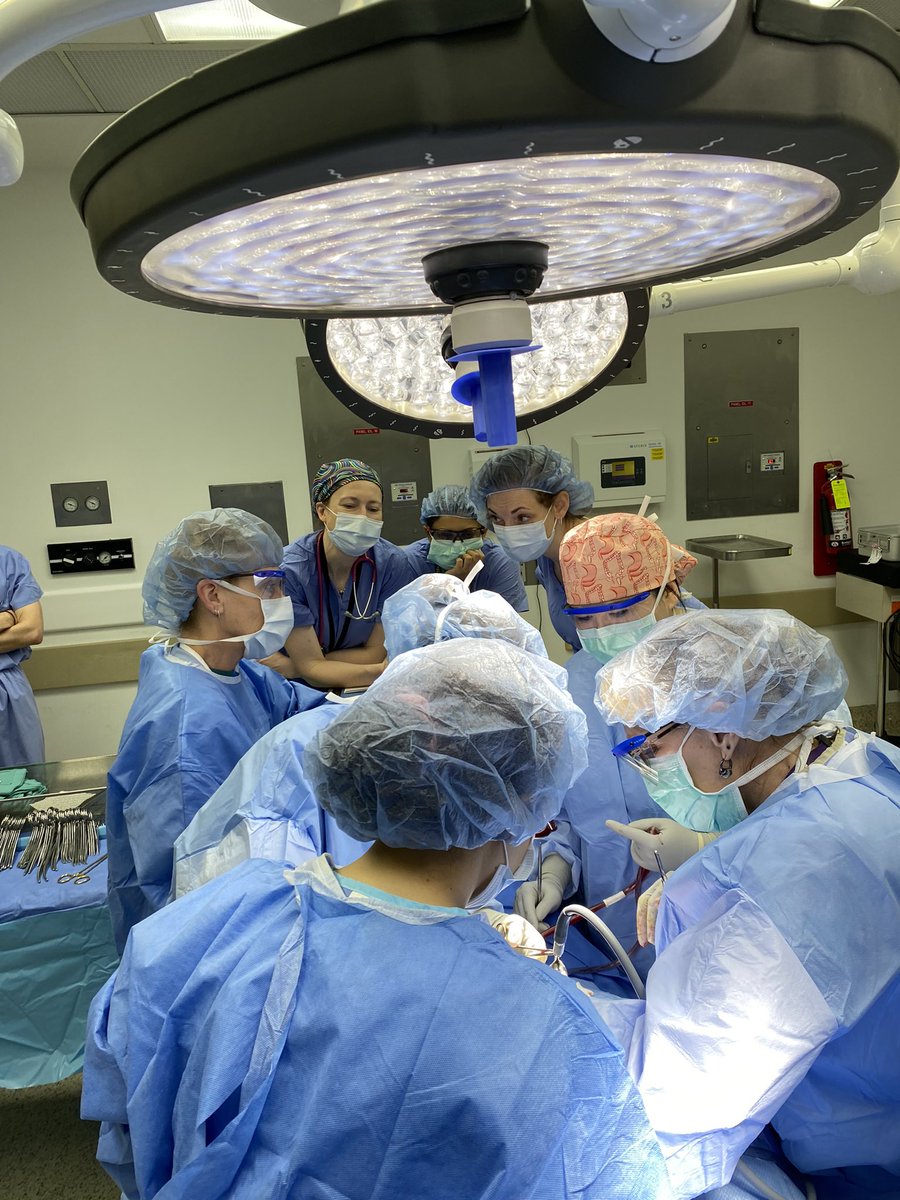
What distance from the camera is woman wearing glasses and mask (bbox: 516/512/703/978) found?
161cm

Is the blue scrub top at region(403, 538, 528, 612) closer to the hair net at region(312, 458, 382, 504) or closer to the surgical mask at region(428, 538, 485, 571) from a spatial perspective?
the surgical mask at region(428, 538, 485, 571)

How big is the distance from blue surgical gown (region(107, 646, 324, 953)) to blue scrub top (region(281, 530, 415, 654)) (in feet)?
2.50

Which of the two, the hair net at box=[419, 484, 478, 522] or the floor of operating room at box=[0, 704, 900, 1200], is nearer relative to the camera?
the floor of operating room at box=[0, 704, 900, 1200]

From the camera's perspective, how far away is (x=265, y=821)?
1325 millimetres

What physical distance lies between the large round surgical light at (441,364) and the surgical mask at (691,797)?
70 cm

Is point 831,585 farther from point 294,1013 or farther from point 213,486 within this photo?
point 294,1013

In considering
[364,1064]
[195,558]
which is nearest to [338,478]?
[195,558]

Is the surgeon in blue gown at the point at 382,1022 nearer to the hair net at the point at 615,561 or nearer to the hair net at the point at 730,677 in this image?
the hair net at the point at 730,677

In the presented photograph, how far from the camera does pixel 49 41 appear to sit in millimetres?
413

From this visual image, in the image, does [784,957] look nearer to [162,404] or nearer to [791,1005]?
[791,1005]

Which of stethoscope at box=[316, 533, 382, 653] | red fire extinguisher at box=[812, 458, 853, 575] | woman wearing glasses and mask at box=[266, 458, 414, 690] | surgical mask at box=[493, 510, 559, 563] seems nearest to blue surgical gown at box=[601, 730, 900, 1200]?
surgical mask at box=[493, 510, 559, 563]

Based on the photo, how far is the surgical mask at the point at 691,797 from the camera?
1282mm

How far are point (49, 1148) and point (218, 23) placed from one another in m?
3.03

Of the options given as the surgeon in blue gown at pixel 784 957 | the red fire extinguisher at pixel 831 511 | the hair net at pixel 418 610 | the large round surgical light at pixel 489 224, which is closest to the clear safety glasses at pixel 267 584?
the hair net at pixel 418 610
